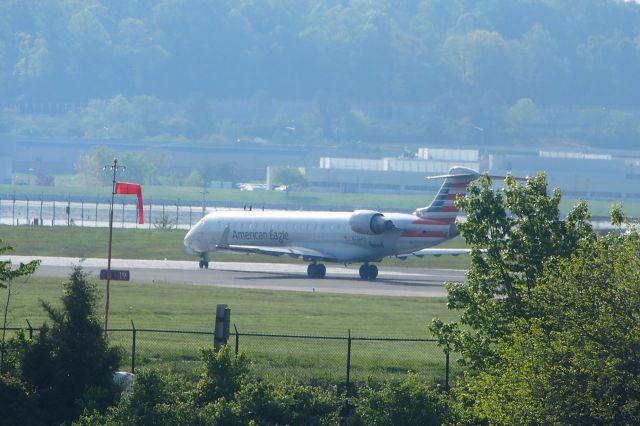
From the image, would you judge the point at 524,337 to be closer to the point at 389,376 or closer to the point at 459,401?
the point at 459,401

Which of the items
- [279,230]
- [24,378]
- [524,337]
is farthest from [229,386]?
[279,230]

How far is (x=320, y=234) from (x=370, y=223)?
146 inches

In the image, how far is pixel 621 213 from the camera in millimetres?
27125

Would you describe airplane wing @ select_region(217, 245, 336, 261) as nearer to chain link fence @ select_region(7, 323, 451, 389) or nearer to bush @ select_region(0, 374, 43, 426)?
chain link fence @ select_region(7, 323, 451, 389)

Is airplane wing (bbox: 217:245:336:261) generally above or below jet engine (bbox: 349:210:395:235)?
below

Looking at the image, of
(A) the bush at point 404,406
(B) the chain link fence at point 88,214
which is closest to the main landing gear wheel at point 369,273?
(B) the chain link fence at point 88,214

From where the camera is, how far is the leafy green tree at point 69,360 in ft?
89.5

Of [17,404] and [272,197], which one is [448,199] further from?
[272,197]

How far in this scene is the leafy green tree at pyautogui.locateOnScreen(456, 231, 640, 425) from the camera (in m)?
23.1

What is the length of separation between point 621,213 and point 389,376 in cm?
717

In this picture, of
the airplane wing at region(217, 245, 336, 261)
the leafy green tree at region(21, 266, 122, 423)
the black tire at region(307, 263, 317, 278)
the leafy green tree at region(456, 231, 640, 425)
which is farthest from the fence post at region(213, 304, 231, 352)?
the airplane wing at region(217, 245, 336, 261)

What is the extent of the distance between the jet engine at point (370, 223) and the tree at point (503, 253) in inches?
1438

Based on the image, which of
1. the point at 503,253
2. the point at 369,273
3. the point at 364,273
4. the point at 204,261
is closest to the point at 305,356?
the point at 503,253

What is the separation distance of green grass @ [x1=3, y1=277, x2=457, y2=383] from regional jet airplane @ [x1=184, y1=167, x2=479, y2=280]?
12.0 m
